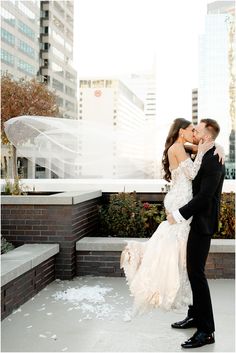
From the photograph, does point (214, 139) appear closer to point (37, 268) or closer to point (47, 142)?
point (37, 268)

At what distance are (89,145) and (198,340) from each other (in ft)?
12.1

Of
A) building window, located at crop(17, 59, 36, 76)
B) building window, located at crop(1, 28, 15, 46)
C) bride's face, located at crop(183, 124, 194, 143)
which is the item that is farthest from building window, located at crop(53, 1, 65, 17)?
bride's face, located at crop(183, 124, 194, 143)

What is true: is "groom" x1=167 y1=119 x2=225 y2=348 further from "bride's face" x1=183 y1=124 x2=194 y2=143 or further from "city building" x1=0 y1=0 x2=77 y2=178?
"city building" x1=0 y1=0 x2=77 y2=178

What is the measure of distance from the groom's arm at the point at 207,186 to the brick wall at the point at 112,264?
8.58ft

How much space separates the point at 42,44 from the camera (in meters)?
95.8

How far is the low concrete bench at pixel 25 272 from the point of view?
4.38 metres

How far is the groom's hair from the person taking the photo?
12.6 feet

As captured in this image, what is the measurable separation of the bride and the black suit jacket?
186mm

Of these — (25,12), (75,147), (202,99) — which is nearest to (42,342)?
(75,147)

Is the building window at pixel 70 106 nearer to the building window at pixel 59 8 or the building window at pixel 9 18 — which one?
the building window at pixel 59 8

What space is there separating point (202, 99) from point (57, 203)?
10160cm

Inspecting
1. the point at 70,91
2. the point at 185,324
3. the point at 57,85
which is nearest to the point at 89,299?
the point at 185,324

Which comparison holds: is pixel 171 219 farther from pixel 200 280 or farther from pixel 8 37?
pixel 8 37

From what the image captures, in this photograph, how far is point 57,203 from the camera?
19.8 feet
